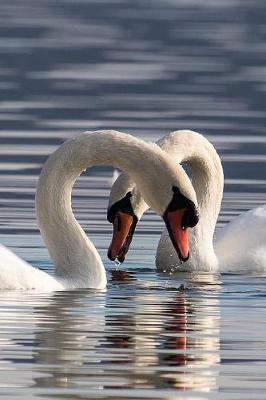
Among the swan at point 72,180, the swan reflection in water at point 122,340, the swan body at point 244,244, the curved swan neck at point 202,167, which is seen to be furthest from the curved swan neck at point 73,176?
the curved swan neck at point 202,167

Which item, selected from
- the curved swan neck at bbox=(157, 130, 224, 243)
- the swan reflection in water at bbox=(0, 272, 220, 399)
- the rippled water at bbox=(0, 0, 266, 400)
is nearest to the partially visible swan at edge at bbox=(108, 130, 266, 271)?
the curved swan neck at bbox=(157, 130, 224, 243)

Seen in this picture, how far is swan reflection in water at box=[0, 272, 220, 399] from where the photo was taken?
35.8ft

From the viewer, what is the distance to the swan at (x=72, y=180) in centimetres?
1479

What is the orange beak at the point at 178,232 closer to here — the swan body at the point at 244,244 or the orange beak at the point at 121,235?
the orange beak at the point at 121,235

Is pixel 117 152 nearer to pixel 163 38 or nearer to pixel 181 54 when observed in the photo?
pixel 181 54

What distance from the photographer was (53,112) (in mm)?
26969

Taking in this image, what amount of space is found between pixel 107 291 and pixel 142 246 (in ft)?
9.89

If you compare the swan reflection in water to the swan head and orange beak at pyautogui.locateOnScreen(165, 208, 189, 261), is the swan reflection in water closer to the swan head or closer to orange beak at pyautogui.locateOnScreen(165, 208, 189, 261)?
orange beak at pyautogui.locateOnScreen(165, 208, 189, 261)

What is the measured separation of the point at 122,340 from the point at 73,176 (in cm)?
299

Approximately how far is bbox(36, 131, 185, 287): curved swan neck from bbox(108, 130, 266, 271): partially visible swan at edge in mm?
1138

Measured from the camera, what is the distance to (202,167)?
18.1 m

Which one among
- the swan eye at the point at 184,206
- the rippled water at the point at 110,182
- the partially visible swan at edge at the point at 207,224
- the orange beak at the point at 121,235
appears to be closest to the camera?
the rippled water at the point at 110,182

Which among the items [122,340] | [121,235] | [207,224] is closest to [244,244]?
[207,224]

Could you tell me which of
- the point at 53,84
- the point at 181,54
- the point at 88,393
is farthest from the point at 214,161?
the point at 181,54
